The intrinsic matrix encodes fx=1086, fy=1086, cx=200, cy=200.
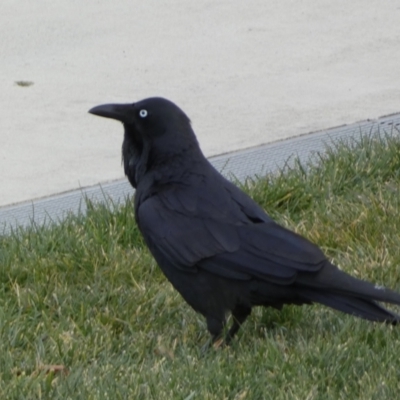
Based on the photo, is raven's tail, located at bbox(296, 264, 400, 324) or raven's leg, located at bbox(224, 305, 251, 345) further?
raven's leg, located at bbox(224, 305, 251, 345)

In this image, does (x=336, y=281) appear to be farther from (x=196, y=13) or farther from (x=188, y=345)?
(x=196, y=13)

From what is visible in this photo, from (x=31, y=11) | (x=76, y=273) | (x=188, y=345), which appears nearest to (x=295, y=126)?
(x=76, y=273)

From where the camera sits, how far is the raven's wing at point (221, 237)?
413 centimetres

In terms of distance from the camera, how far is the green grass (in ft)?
12.6

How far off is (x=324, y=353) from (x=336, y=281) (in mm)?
273

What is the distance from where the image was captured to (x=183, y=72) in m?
8.47

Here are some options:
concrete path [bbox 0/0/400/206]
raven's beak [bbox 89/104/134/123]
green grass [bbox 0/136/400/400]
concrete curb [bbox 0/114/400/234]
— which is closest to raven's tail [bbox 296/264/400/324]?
green grass [bbox 0/136/400/400]

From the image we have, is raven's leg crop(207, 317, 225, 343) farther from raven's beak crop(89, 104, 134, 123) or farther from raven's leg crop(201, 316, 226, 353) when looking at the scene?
raven's beak crop(89, 104, 134, 123)

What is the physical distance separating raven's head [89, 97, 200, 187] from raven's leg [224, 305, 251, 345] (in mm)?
682

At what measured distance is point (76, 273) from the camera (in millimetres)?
5012

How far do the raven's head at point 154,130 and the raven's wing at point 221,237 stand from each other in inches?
7.5

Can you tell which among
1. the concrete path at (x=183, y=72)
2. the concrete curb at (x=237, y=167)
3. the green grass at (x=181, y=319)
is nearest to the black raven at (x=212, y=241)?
the green grass at (x=181, y=319)

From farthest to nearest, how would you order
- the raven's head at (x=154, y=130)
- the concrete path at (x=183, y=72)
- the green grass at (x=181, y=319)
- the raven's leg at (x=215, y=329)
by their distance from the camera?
the concrete path at (x=183, y=72), the raven's head at (x=154, y=130), the raven's leg at (x=215, y=329), the green grass at (x=181, y=319)

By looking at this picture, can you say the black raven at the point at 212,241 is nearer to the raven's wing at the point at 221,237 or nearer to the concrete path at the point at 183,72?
the raven's wing at the point at 221,237
